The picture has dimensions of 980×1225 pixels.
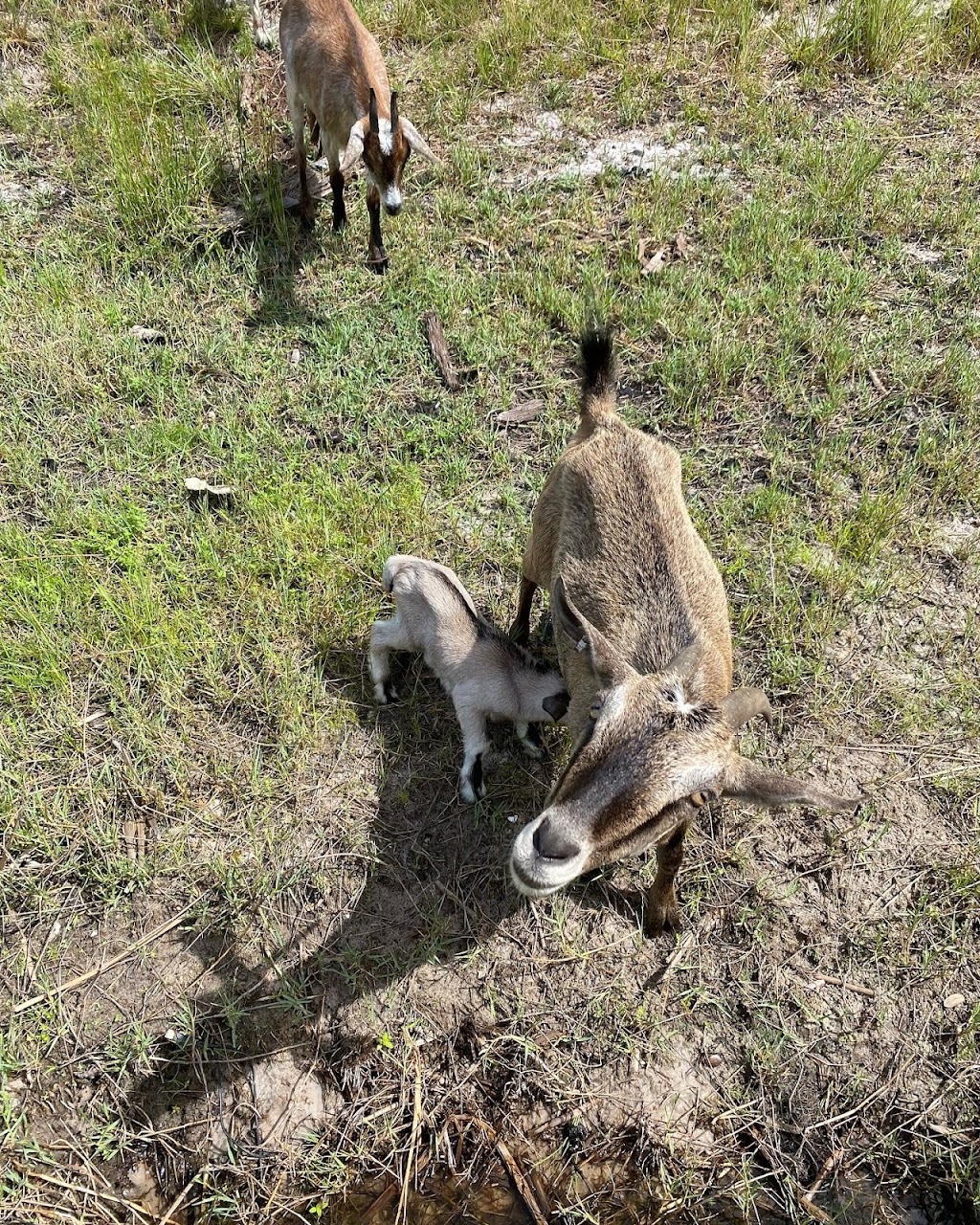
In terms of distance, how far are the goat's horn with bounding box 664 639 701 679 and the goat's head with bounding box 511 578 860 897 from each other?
0.06 meters

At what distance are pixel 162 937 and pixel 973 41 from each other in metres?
7.83

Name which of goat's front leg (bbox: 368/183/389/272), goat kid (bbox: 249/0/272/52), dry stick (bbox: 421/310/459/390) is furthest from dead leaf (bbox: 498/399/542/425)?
goat kid (bbox: 249/0/272/52)

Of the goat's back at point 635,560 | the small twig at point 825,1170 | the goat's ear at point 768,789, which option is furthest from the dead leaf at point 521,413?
the small twig at point 825,1170

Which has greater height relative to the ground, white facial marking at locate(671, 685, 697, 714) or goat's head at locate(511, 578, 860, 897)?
white facial marking at locate(671, 685, 697, 714)

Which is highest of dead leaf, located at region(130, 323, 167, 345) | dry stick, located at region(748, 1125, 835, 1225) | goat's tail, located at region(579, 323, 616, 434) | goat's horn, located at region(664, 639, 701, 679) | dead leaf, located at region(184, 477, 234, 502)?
goat's tail, located at region(579, 323, 616, 434)

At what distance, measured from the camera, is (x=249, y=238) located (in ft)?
17.6

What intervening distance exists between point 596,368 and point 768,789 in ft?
6.49

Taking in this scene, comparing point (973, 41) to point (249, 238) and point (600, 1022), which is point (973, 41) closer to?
point (249, 238)

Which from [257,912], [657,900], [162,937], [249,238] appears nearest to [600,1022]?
[657,900]

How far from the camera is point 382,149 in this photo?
4.77 meters

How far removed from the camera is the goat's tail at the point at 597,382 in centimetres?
357

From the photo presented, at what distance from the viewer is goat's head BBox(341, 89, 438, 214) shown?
4727 mm

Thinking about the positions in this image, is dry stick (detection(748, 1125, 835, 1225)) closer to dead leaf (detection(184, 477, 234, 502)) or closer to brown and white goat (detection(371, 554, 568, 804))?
brown and white goat (detection(371, 554, 568, 804))

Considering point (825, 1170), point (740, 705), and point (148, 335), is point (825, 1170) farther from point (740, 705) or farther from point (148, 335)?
point (148, 335)
